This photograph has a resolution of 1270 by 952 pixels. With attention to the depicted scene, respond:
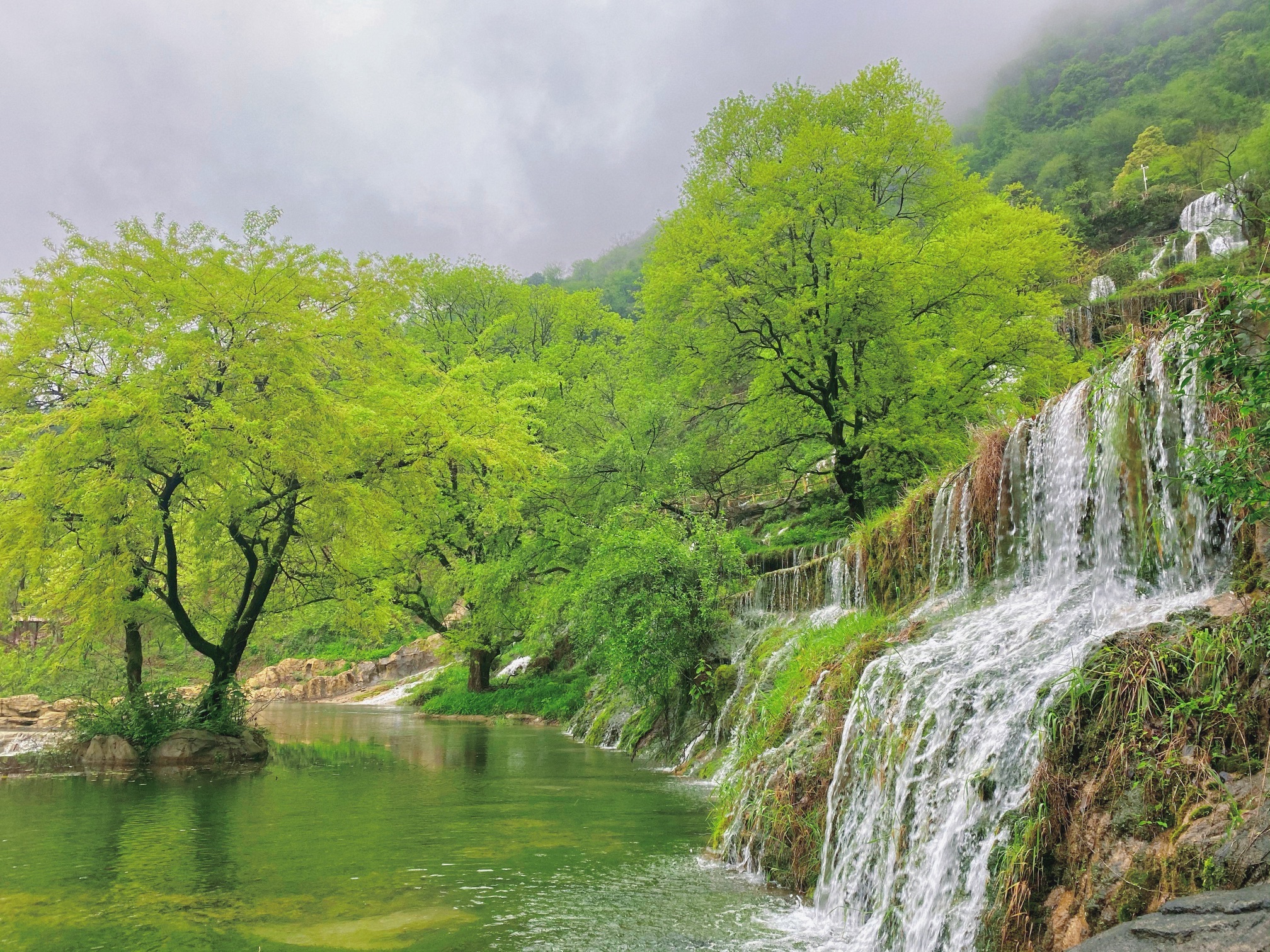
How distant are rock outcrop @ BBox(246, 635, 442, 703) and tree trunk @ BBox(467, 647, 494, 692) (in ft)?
35.0

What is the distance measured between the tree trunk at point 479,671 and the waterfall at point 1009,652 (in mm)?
20908

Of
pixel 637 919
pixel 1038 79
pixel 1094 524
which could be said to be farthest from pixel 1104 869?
pixel 1038 79

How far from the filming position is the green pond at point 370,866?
519cm

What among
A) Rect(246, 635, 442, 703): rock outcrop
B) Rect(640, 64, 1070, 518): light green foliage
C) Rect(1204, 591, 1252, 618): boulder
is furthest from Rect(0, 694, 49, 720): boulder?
Rect(1204, 591, 1252, 618): boulder

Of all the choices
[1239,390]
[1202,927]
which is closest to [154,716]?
[1202,927]

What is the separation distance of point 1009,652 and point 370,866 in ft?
18.0

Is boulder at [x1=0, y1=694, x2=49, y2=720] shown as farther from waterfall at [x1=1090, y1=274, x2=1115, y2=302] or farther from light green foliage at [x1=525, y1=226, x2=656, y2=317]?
waterfall at [x1=1090, y1=274, x2=1115, y2=302]

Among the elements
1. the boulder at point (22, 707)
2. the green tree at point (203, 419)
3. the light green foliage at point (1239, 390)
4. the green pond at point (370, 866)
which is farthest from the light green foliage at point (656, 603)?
the boulder at point (22, 707)

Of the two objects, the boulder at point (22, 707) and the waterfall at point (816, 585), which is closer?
the waterfall at point (816, 585)

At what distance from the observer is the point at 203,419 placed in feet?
38.2

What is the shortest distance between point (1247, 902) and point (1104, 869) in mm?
744

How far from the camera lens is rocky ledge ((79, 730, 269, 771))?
1290 cm

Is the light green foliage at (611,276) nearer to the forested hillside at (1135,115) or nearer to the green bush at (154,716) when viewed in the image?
the green bush at (154,716)

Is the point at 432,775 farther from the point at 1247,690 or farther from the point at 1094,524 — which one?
the point at 1247,690
